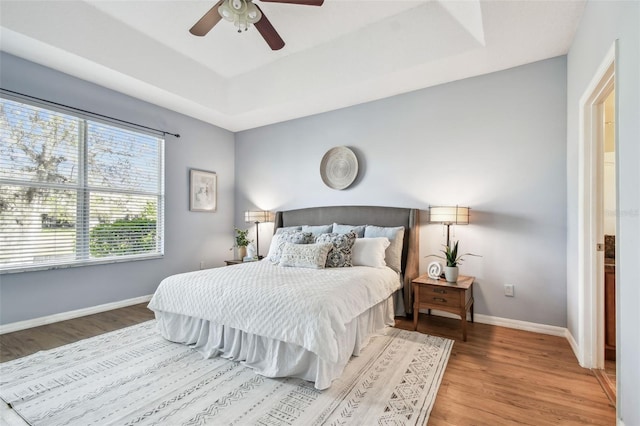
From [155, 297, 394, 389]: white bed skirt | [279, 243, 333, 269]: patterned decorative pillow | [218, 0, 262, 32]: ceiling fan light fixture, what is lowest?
[155, 297, 394, 389]: white bed skirt

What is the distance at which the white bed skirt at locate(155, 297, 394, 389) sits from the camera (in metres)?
→ 2.05

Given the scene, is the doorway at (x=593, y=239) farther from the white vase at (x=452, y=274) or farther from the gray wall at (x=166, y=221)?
the gray wall at (x=166, y=221)

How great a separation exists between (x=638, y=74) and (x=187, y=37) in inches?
153

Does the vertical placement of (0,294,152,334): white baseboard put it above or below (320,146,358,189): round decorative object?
below

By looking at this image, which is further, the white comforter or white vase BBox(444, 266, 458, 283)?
white vase BBox(444, 266, 458, 283)

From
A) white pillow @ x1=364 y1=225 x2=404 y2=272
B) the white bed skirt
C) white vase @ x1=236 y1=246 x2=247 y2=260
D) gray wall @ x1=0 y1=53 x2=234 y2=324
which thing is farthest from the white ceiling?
the white bed skirt

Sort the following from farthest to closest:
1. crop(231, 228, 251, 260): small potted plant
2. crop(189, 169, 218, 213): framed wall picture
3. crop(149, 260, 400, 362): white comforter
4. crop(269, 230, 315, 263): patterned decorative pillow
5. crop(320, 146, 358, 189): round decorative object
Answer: crop(231, 228, 251, 260): small potted plant, crop(189, 169, 218, 213): framed wall picture, crop(320, 146, 358, 189): round decorative object, crop(269, 230, 315, 263): patterned decorative pillow, crop(149, 260, 400, 362): white comforter

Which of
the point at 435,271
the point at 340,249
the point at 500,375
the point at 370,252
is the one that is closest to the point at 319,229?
the point at 340,249

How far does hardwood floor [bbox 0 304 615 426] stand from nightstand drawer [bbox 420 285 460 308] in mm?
332

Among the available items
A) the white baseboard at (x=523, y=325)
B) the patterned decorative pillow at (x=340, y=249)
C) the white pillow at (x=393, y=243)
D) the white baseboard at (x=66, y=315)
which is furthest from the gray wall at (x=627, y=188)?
the white baseboard at (x=66, y=315)

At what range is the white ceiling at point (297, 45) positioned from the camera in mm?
2627

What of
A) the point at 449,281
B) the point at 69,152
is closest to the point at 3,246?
the point at 69,152

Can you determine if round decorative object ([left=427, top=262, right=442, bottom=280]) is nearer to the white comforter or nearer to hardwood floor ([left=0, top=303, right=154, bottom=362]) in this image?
the white comforter

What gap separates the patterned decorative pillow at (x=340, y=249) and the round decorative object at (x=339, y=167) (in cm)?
106
